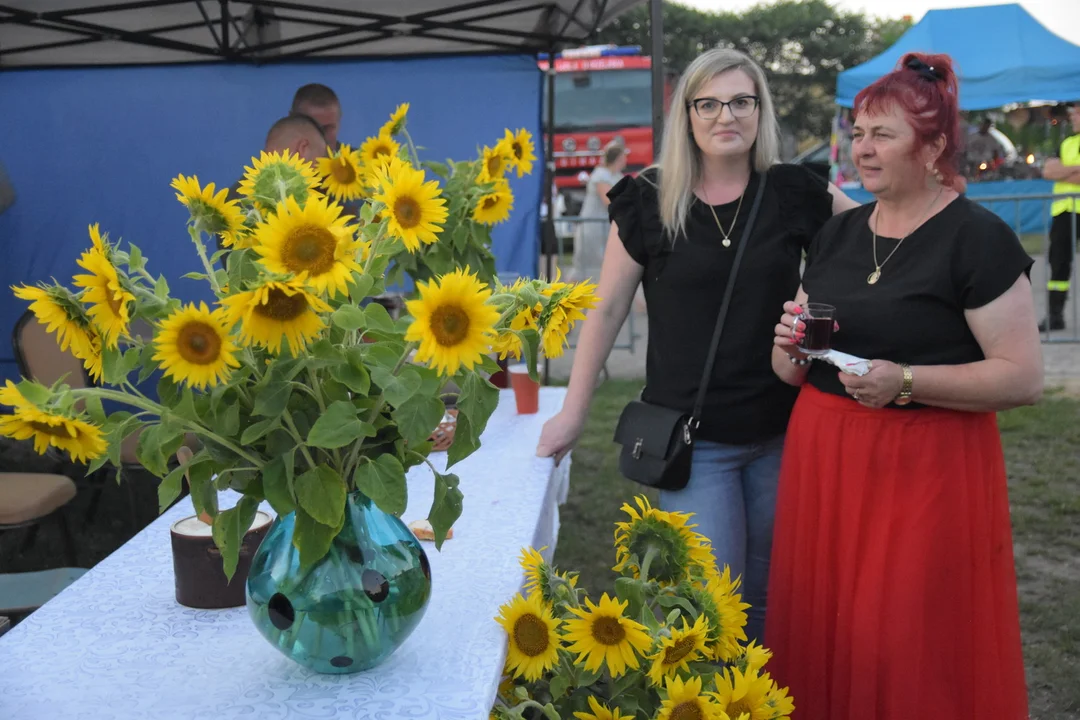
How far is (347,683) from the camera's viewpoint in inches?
53.2

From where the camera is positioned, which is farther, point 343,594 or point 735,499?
point 735,499

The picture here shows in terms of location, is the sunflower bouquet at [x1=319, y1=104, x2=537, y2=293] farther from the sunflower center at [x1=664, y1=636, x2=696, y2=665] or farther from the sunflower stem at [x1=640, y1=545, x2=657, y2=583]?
the sunflower center at [x1=664, y1=636, x2=696, y2=665]

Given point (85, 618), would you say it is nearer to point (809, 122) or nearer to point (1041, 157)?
point (1041, 157)

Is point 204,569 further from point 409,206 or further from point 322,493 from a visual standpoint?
point 409,206

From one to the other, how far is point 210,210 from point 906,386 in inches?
51.3

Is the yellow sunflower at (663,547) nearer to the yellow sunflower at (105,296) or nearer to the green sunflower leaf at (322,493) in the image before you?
the green sunflower leaf at (322,493)

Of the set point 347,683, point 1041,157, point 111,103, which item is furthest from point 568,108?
point 347,683

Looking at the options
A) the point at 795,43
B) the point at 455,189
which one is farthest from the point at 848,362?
the point at 795,43

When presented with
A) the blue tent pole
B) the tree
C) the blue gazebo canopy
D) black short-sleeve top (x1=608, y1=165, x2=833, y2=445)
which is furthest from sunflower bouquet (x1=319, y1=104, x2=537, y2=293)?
the tree

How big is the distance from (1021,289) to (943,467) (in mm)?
368

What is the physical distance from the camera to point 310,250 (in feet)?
3.50

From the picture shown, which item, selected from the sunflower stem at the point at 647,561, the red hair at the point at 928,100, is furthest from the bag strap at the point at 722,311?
the sunflower stem at the point at 647,561

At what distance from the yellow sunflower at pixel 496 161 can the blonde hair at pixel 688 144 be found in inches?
14.9

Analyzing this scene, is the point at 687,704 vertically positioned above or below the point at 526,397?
below
